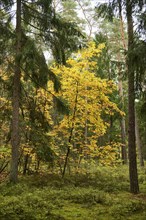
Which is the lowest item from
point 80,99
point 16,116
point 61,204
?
point 61,204

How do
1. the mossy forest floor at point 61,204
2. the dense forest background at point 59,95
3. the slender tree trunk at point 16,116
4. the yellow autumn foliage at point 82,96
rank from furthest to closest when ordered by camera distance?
the yellow autumn foliage at point 82,96 < the slender tree trunk at point 16,116 < the dense forest background at point 59,95 < the mossy forest floor at point 61,204

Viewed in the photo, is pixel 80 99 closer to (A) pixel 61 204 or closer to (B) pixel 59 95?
(B) pixel 59 95

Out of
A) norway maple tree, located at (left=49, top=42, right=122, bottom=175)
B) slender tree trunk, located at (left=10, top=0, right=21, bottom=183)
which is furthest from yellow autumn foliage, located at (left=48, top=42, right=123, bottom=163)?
slender tree trunk, located at (left=10, top=0, right=21, bottom=183)

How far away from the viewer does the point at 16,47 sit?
9.44 m

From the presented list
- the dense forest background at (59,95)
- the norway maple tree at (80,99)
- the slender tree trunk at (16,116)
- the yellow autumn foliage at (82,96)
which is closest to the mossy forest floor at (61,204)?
the dense forest background at (59,95)

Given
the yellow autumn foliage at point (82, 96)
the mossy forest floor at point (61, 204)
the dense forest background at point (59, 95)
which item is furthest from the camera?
the yellow autumn foliage at point (82, 96)

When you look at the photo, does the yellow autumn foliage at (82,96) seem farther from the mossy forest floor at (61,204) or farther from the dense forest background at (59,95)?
the mossy forest floor at (61,204)

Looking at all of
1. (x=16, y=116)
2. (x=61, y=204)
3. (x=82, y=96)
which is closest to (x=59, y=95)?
(x=82, y=96)

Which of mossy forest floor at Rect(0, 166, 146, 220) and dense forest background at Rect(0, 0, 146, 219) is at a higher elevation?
dense forest background at Rect(0, 0, 146, 219)

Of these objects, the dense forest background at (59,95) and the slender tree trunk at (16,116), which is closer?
the dense forest background at (59,95)

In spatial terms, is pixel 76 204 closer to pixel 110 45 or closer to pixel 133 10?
pixel 133 10

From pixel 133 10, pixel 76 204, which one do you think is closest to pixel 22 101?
pixel 76 204

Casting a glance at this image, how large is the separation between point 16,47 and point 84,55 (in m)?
3.21

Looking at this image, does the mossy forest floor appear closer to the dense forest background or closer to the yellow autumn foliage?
the dense forest background
